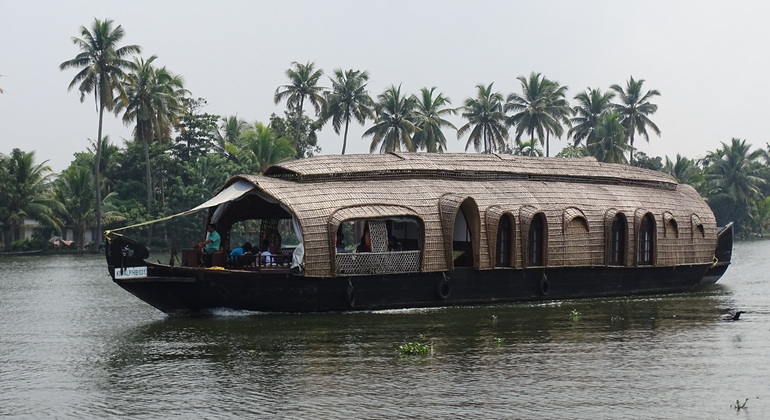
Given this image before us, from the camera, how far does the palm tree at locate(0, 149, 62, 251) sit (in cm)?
3831

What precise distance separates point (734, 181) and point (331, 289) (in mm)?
46246

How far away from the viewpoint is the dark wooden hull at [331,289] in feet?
47.0

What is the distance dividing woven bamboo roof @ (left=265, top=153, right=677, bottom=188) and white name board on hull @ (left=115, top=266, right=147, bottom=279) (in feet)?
8.87

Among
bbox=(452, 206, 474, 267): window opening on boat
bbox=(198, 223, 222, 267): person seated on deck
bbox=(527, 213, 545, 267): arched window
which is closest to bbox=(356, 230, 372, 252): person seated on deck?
bbox=(452, 206, 474, 267): window opening on boat

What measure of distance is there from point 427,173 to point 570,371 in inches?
259

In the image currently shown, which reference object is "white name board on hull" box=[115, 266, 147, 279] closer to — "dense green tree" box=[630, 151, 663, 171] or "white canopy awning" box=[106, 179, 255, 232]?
"white canopy awning" box=[106, 179, 255, 232]

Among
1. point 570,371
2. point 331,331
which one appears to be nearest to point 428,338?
point 331,331

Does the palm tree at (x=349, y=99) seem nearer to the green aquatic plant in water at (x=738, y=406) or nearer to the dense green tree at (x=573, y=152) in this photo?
the dense green tree at (x=573, y=152)

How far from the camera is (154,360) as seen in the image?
1148cm

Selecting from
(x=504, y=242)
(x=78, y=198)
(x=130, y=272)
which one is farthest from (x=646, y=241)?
(x=78, y=198)

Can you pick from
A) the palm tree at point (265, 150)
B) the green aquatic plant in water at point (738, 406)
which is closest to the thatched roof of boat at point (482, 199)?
the green aquatic plant in water at point (738, 406)

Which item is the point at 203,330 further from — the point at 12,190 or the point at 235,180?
the point at 12,190

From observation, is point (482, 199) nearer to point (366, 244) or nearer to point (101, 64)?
point (366, 244)

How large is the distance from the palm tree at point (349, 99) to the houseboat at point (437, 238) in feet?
85.0
